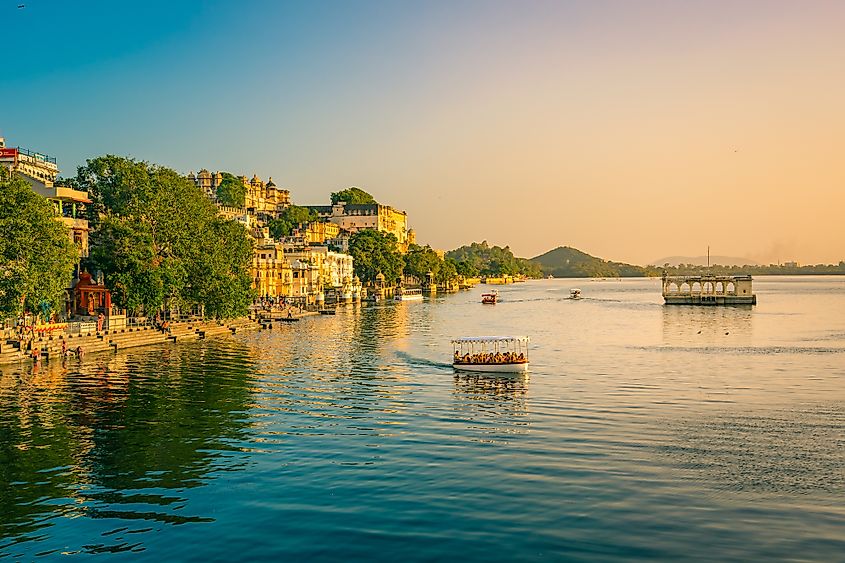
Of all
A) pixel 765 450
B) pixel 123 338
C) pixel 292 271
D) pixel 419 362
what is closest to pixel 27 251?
pixel 123 338

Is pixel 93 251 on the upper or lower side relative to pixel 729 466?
upper

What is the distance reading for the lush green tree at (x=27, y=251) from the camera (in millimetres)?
67938

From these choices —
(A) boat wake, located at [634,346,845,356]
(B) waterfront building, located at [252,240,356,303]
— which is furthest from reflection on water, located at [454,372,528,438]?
(B) waterfront building, located at [252,240,356,303]

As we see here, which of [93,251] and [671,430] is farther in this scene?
[93,251]

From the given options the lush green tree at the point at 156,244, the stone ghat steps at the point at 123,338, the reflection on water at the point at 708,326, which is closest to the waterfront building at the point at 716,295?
the reflection on water at the point at 708,326

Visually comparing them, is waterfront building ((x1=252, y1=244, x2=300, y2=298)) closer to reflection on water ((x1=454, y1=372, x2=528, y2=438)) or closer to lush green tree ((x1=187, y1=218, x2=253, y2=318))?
lush green tree ((x1=187, y1=218, x2=253, y2=318))

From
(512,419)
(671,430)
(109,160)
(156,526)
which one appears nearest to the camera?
(156,526)

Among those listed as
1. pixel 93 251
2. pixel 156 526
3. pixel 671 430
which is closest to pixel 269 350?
pixel 93 251

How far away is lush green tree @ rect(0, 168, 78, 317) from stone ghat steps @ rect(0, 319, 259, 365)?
384 centimetres

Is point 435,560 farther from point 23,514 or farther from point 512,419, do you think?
point 512,419

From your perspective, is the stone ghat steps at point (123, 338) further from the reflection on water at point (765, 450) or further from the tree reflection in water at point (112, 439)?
the reflection on water at point (765, 450)

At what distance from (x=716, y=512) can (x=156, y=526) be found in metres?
19.7

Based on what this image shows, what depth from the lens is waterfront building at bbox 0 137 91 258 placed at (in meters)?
89.6

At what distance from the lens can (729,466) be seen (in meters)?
34.7
